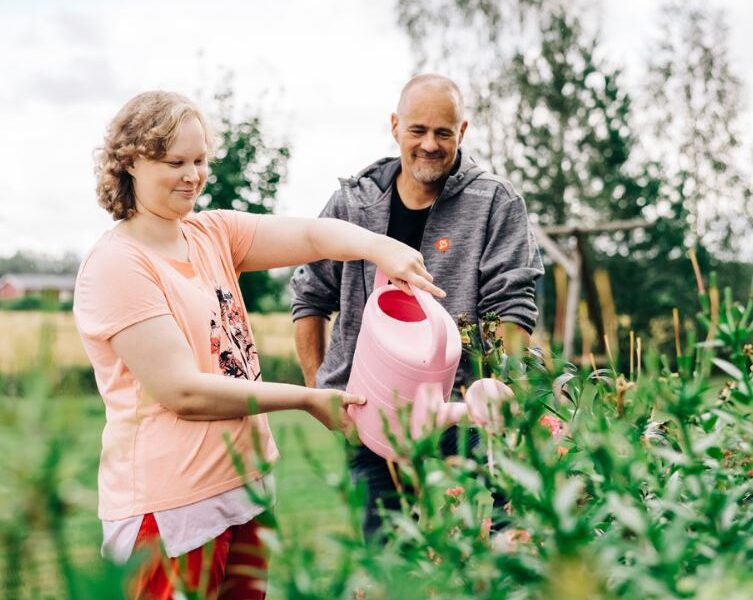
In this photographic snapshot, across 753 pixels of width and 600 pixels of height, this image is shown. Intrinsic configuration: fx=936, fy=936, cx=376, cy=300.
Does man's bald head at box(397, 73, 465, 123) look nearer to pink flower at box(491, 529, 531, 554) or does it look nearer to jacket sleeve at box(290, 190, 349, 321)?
jacket sleeve at box(290, 190, 349, 321)

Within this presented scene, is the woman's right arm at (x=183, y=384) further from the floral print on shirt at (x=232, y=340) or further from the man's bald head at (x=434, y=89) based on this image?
the man's bald head at (x=434, y=89)

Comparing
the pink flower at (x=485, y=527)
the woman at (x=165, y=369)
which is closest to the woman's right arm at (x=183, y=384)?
the woman at (x=165, y=369)

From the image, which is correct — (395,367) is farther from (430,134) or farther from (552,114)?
(552,114)

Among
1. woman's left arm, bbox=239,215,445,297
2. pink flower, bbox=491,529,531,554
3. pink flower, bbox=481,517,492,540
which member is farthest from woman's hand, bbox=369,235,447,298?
pink flower, bbox=491,529,531,554

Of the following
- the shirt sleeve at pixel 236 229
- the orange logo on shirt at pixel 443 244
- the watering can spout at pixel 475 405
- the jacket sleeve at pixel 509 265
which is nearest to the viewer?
the watering can spout at pixel 475 405

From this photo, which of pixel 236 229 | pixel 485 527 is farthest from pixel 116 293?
pixel 485 527

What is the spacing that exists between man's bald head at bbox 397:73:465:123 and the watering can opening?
76 centimetres

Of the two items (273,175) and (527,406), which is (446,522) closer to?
(527,406)

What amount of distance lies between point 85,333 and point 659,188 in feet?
61.2

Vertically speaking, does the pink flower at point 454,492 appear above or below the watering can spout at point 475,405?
below

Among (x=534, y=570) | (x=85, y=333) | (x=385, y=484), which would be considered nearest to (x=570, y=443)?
→ (x=534, y=570)

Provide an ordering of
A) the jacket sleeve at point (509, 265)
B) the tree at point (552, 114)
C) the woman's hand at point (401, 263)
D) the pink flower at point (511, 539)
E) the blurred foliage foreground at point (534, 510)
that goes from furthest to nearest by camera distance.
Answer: the tree at point (552, 114)
the jacket sleeve at point (509, 265)
the woman's hand at point (401, 263)
the pink flower at point (511, 539)
the blurred foliage foreground at point (534, 510)

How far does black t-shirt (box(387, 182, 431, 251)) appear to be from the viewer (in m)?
2.91

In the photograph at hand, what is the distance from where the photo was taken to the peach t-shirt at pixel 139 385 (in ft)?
6.05
